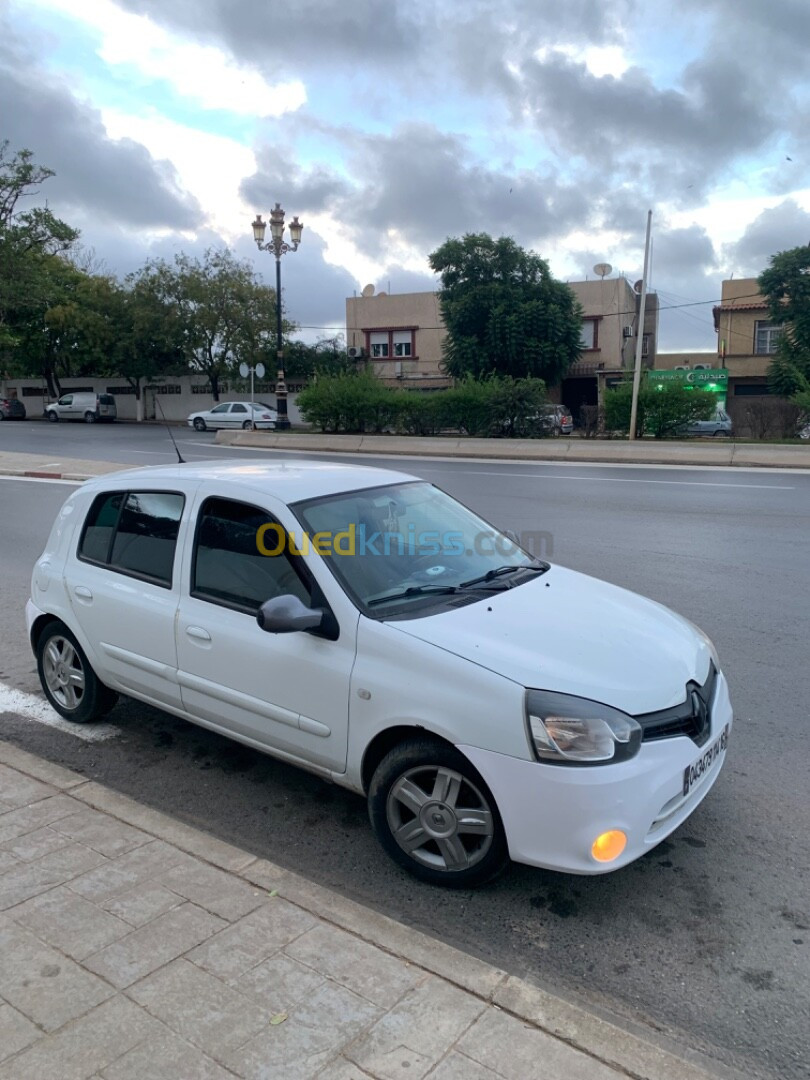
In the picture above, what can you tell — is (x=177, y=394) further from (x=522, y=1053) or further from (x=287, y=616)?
(x=522, y=1053)

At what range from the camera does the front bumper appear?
2.84m

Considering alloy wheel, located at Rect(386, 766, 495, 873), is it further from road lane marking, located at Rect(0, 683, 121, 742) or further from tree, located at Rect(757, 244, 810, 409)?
tree, located at Rect(757, 244, 810, 409)

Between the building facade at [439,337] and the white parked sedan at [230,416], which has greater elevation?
the building facade at [439,337]

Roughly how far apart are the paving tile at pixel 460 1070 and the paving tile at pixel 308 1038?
0.09 m

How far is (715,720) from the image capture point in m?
3.39

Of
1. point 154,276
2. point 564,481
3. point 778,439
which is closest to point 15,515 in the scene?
point 564,481

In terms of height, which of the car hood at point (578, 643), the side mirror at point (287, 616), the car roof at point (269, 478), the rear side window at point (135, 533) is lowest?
the car hood at point (578, 643)

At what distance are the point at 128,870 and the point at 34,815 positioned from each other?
715 millimetres

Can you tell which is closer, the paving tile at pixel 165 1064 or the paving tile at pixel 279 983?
the paving tile at pixel 165 1064

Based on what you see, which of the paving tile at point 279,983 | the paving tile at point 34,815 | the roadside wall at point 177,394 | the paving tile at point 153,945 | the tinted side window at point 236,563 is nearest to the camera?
the paving tile at point 279,983

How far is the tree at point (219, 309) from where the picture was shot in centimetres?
4219

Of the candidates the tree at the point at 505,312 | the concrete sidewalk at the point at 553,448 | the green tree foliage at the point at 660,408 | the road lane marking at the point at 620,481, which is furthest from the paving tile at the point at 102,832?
the tree at the point at 505,312

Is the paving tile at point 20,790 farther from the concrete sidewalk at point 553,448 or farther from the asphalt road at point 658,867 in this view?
the concrete sidewalk at point 553,448

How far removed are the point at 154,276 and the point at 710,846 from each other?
44.2 metres
